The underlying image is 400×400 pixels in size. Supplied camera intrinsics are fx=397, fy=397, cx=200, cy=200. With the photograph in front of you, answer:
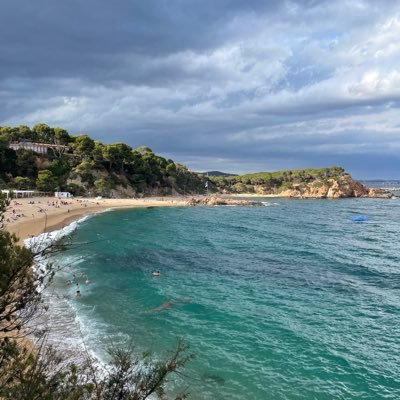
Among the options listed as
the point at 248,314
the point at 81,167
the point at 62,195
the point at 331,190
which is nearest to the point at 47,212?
the point at 62,195

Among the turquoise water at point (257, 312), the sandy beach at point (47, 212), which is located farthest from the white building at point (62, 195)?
the turquoise water at point (257, 312)

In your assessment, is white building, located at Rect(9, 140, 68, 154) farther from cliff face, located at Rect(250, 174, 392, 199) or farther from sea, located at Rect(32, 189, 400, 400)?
cliff face, located at Rect(250, 174, 392, 199)

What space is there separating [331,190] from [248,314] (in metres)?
164

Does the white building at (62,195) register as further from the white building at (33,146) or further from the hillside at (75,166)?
the white building at (33,146)

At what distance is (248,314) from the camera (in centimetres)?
2358

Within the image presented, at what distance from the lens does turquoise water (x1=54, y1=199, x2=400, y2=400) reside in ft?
53.6

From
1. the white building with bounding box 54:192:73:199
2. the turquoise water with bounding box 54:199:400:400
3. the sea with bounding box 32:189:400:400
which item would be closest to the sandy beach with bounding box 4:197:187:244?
the sea with bounding box 32:189:400:400

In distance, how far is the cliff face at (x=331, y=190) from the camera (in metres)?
178

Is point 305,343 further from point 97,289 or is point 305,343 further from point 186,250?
point 186,250

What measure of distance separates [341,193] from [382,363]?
169639mm

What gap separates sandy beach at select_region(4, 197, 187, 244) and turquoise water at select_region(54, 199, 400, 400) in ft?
32.5

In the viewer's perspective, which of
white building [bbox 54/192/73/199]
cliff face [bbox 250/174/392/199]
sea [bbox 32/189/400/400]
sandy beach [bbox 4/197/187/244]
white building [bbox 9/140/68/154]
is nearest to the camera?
sea [bbox 32/189/400/400]

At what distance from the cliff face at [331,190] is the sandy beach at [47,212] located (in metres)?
87.4

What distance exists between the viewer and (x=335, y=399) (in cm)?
1484
